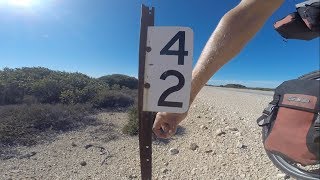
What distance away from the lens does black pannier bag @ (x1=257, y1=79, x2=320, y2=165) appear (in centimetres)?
137

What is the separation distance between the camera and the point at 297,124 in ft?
4.72

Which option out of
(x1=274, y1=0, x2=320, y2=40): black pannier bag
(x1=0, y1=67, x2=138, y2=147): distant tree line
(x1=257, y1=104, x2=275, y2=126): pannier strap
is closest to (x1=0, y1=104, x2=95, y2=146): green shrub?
(x1=0, y1=67, x2=138, y2=147): distant tree line

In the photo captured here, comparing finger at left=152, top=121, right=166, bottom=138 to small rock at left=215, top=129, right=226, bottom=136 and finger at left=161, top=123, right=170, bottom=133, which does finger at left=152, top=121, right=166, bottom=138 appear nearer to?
finger at left=161, top=123, right=170, bottom=133

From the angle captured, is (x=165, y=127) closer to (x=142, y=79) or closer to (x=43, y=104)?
(x=142, y=79)

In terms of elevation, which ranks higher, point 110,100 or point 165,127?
point 165,127

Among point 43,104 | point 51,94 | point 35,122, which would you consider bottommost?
point 35,122

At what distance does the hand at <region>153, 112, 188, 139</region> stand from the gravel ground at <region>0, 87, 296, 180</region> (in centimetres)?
232

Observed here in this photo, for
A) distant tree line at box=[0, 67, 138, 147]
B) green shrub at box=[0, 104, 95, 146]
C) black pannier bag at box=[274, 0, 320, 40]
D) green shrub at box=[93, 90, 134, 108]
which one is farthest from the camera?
green shrub at box=[93, 90, 134, 108]

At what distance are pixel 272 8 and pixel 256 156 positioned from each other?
10.6 feet

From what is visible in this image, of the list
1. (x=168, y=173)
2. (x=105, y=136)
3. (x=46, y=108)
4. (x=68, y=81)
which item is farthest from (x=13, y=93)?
(x=168, y=173)

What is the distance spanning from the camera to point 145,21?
1846mm

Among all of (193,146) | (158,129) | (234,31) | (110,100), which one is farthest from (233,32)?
(110,100)

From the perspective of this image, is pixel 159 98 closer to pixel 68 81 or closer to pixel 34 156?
pixel 34 156

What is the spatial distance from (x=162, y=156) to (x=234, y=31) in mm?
3685
